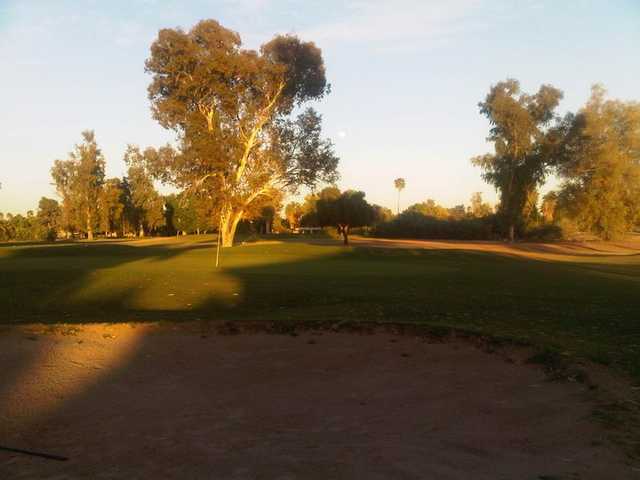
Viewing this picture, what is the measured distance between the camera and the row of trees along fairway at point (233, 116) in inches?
1789

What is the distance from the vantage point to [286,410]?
6.90m

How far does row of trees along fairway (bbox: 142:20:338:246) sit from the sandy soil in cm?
3648

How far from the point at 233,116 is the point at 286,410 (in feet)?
143

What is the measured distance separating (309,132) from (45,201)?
101126 millimetres

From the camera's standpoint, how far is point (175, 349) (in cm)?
988

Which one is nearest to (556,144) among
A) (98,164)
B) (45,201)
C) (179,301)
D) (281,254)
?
(281,254)

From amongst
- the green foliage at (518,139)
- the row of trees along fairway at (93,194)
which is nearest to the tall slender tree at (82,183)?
the row of trees along fairway at (93,194)

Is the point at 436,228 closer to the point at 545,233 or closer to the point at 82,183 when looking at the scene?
the point at 545,233

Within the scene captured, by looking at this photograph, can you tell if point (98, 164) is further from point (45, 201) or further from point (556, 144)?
point (556, 144)

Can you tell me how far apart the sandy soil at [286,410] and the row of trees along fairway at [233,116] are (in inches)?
1436

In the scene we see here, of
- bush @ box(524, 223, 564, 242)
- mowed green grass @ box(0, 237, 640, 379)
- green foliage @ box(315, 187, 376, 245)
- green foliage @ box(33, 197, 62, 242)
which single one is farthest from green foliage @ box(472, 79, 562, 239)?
green foliage @ box(33, 197, 62, 242)

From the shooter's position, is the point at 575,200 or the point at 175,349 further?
the point at 575,200

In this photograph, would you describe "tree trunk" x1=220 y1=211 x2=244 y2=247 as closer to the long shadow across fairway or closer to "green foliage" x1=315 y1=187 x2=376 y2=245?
"green foliage" x1=315 y1=187 x2=376 y2=245

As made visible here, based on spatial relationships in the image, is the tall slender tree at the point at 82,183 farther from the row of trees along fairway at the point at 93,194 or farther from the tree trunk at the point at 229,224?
the tree trunk at the point at 229,224
